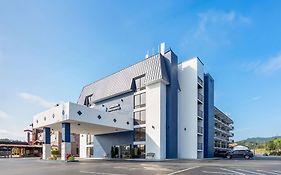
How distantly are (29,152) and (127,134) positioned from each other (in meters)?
31.3

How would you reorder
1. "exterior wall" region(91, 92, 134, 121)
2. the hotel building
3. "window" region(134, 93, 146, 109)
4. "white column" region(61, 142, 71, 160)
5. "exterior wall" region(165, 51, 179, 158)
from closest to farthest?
"white column" region(61, 142, 71, 160) → the hotel building → "exterior wall" region(165, 51, 179, 158) → "window" region(134, 93, 146, 109) → "exterior wall" region(91, 92, 134, 121)

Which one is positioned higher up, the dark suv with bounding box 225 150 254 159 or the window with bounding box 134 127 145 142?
the window with bounding box 134 127 145 142

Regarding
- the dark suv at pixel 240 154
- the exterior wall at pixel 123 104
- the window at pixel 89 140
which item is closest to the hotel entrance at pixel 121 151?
the exterior wall at pixel 123 104

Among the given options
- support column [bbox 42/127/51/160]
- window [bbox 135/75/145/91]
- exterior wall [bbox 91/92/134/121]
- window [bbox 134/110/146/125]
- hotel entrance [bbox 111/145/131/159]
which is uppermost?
window [bbox 135/75/145/91]

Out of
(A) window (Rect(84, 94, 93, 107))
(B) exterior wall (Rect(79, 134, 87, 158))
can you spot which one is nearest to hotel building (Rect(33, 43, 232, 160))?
(A) window (Rect(84, 94, 93, 107))

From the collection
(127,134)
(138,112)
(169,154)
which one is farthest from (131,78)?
(169,154)

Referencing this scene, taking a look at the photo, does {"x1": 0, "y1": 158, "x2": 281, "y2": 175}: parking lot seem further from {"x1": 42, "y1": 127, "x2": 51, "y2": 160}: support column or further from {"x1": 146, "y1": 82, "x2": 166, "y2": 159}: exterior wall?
{"x1": 42, "y1": 127, "x2": 51, "y2": 160}: support column

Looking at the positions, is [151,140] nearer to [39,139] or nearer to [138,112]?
[138,112]

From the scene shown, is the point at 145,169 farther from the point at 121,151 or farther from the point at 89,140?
the point at 89,140

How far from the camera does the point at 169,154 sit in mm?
33156

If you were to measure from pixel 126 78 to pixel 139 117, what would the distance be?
5.57 m

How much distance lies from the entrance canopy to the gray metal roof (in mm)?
4701

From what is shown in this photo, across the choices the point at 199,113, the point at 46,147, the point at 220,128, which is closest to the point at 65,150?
the point at 46,147

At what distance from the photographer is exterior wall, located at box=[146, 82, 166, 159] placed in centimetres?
3244
